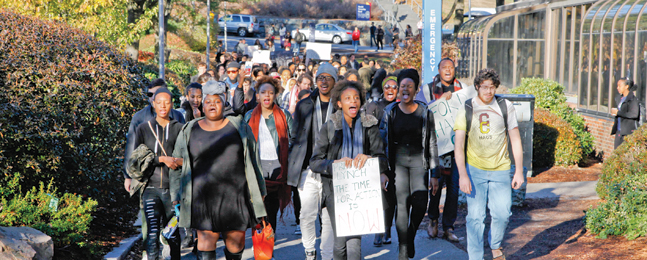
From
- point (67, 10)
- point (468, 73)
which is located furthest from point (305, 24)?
point (67, 10)

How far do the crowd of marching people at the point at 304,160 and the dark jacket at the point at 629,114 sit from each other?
6003mm

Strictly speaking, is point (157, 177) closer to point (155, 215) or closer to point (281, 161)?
point (155, 215)

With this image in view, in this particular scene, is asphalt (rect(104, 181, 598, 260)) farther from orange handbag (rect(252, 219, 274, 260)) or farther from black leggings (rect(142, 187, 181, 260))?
orange handbag (rect(252, 219, 274, 260))

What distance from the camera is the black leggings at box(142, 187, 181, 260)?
225 inches

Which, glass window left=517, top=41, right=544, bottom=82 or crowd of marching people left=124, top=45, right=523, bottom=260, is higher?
glass window left=517, top=41, right=544, bottom=82

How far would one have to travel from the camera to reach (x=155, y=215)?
226 inches

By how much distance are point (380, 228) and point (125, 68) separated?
4.22 m

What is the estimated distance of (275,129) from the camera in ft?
21.0

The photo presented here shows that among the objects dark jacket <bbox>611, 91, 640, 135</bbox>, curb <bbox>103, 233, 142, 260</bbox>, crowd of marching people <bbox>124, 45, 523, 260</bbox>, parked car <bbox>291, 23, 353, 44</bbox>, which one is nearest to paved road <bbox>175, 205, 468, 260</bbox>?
crowd of marching people <bbox>124, 45, 523, 260</bbox>

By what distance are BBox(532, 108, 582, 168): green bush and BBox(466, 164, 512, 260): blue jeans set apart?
6.56 meters

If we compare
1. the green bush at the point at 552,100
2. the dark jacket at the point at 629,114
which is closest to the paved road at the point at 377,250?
the dark jacket at the point at 629,114

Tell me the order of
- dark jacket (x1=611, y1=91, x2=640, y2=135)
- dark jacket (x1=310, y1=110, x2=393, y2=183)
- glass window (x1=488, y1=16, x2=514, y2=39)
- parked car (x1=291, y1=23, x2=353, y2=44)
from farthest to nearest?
parked car (x1=291, y1=23, x2=353, y2=44) → glass window (x1=488, y1=16, x2=514, y2=39) → dark jacket (x1=611, y1=91, x2=640, y2=135) → dark jacket (x1=310, y1=110, x2=393, y2=183)

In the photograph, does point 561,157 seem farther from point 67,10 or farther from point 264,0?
point 264,0

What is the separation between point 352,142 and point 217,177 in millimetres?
1157
